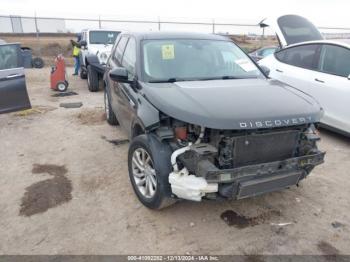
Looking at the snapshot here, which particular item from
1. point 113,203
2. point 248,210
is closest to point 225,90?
point 248,210

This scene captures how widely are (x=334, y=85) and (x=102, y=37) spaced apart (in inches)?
320

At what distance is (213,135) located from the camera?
2.98 m

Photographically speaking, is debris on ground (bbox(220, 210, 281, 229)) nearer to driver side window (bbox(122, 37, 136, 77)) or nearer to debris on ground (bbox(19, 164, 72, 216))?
debris on ground (bbox(19, 164, 72, 216))

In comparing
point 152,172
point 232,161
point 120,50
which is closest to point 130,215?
point 152,172

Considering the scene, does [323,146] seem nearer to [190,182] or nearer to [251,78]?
[251,78]

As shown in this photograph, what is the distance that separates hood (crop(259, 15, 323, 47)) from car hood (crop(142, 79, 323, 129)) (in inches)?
145

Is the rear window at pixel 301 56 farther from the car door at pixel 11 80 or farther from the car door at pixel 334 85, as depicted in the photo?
the car door at pixel 11 80

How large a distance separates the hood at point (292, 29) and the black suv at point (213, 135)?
11.3 ft

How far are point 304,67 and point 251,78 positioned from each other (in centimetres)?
255

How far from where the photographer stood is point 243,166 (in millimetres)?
2922

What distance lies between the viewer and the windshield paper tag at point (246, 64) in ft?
13.9

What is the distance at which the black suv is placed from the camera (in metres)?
2.85

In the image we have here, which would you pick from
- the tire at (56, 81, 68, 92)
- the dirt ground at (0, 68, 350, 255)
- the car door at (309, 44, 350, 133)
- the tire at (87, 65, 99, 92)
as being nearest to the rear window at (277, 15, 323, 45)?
the car door at (309, 44, 350, 133)

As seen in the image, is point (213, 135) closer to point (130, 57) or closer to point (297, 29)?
point (130, 57)
